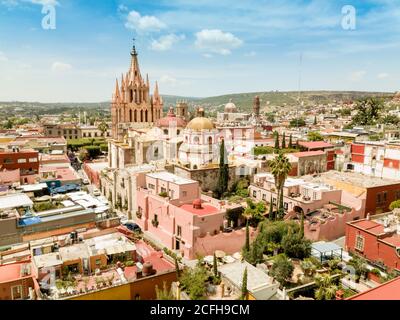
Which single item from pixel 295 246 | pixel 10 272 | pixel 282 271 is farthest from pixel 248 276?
pixel 10 272

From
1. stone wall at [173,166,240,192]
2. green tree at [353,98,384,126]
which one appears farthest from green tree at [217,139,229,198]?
green tree at [353,98,384,126]

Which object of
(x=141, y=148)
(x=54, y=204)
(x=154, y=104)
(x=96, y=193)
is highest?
(x=154, y=104)

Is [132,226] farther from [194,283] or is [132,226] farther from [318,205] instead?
[318,205]

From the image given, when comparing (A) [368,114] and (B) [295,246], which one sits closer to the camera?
(B) [295,246]

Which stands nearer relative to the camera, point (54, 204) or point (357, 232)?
point (357, 232)

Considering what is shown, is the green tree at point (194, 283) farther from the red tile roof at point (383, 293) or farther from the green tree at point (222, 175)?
the green tree at point (222, 175)

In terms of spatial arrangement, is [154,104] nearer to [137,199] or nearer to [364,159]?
[137,199]
